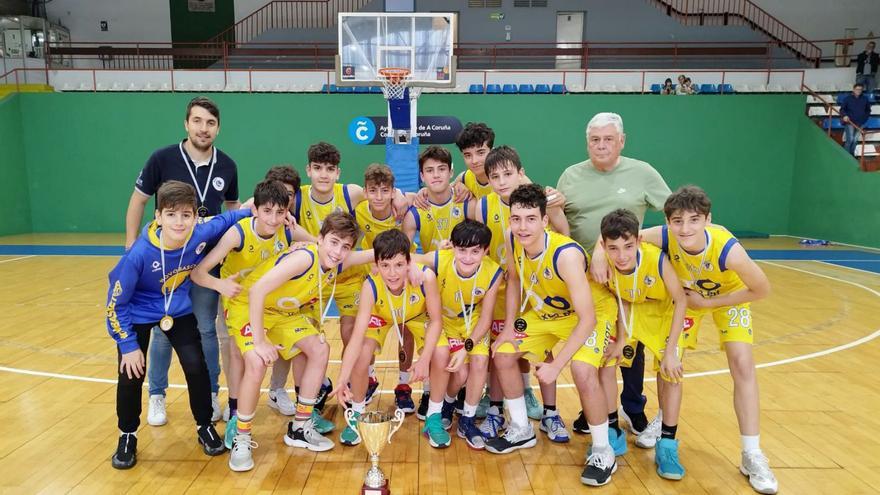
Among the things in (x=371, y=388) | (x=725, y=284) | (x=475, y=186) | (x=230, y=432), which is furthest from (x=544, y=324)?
(x=230, y=432)

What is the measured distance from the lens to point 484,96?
Result: 45.1ft

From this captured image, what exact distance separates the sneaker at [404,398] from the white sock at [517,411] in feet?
2.72

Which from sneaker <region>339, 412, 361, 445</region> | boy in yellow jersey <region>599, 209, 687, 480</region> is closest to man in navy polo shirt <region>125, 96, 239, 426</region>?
sneaker <region>339, 412, 361, 445</region>

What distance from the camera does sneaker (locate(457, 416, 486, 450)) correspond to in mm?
3436

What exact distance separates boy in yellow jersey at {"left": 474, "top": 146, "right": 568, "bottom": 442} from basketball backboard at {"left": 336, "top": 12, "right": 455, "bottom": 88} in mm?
5885

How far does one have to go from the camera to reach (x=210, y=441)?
3.34 meters

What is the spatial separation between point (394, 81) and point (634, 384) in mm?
6643

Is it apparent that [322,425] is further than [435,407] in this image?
Yes

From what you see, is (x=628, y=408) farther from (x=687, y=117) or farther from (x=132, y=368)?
(x=687, y=117)

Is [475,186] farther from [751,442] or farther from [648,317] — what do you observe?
[751,442]

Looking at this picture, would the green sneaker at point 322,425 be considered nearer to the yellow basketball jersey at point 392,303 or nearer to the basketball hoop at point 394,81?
the yellow basketball jersey at point 392,303

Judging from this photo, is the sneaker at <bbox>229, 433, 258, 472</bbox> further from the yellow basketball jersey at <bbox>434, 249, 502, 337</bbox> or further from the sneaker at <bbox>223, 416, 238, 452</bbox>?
the yellow basketball jersey at <bbox>434, 249, 502, 337</bbox>

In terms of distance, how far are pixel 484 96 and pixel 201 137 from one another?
10.9m

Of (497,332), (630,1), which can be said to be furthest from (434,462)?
(630,1)
